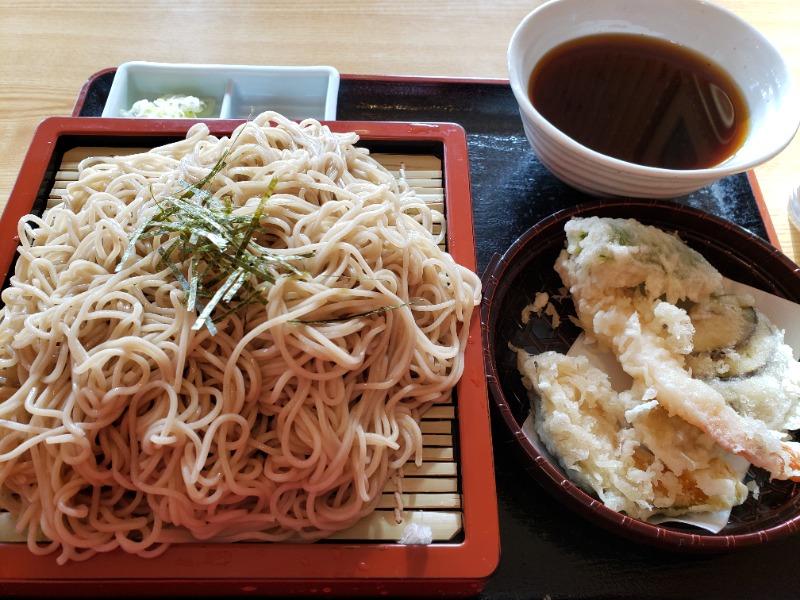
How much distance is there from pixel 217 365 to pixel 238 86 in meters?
1.46

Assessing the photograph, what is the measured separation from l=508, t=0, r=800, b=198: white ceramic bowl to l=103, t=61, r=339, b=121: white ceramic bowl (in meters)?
0.80

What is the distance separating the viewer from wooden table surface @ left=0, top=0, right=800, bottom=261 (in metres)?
2.53

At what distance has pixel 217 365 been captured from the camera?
4.34ft

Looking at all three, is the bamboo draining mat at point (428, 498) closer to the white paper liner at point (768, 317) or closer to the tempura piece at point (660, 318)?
the white paper liner at point (768, 317)

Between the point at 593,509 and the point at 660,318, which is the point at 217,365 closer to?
the point at 593,509

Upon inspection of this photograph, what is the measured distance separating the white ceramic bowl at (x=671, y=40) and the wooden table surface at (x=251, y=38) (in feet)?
1.68

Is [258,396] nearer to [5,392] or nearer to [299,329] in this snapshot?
[299,329]

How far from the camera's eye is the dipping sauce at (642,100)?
2.00 m

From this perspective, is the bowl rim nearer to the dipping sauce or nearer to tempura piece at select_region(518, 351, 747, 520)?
tempura piece at select_region(518, 351, 747, 520)

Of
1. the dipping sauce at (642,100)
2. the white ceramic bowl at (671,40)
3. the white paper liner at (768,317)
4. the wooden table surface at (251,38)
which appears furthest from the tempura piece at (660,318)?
the wooden table surface at (251,38)

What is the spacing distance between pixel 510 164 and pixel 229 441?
1.48 m

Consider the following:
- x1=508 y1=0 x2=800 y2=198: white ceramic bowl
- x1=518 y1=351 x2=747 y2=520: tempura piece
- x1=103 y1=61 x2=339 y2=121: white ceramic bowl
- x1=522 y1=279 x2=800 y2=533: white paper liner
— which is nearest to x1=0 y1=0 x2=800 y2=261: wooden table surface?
x1=103 y1=61 x2=339 y2=121: white ceramic bowl

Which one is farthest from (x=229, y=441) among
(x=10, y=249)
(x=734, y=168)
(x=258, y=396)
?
(x=734, y=168)

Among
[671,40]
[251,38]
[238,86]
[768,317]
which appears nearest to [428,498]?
[768,317]
